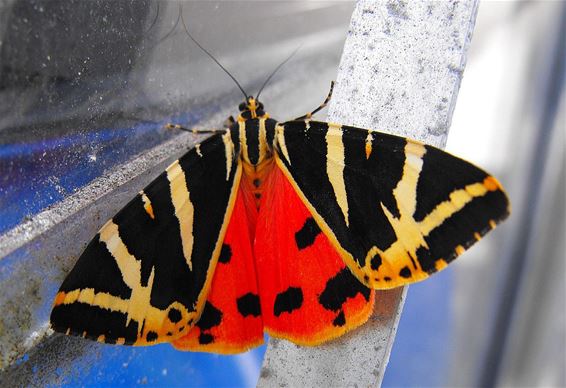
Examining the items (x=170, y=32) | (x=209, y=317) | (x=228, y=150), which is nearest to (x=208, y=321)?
(x=209, y=317)

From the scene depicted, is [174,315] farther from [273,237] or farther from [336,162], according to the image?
[336,162]

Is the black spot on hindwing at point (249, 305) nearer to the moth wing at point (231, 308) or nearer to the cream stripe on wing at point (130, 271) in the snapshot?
the moth wing at point (231, 308)

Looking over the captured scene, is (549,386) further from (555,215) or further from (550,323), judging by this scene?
(555,215)

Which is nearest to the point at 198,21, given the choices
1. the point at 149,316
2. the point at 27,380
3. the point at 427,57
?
the point at 427,57

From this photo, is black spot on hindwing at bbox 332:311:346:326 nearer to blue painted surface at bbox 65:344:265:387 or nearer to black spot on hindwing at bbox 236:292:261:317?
black spot on hindwing at bbox 236:292:261:317

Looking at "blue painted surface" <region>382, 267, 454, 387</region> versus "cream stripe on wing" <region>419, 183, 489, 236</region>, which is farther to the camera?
"blue painted surface" <region>382, 267, 454, 387</region>

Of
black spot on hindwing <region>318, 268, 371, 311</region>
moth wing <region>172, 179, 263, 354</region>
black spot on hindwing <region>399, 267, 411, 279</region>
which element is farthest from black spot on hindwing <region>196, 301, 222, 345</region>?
black spot on hindwing <region>399, 267, 411, 279</region>
